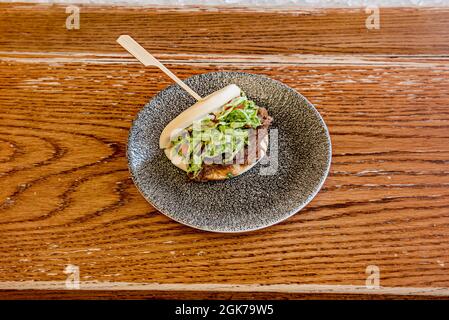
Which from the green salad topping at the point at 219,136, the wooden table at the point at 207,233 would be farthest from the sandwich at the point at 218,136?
the wooden table at the point at 207,233

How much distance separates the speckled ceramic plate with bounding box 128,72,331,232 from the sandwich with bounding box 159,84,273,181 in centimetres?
2

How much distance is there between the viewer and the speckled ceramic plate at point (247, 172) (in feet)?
2.47

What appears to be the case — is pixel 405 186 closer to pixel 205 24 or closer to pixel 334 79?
pixel 334 79

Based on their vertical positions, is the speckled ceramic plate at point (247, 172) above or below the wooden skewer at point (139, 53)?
below

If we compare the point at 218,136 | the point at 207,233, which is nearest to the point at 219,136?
the point at 218,136

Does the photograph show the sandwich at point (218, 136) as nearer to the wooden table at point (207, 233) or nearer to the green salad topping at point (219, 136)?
the green salad topping at point (219, 136)

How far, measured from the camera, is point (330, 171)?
32.5 inches

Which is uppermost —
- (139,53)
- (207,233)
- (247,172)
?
(139,53)

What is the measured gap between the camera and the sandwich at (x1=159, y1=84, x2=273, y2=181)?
2.71 ft

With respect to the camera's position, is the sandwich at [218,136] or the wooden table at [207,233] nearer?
the wooden table at [207,233]

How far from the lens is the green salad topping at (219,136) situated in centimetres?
83

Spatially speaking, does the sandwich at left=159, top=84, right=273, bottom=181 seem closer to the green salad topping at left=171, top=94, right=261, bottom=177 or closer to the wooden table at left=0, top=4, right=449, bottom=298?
the green salad topping at left=171, top=94, right=261, bottom=177

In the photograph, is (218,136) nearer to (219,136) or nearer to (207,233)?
(219,136)

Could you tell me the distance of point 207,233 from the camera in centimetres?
76
